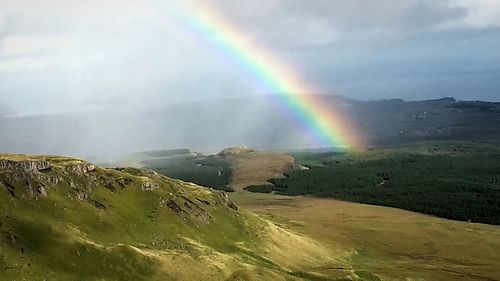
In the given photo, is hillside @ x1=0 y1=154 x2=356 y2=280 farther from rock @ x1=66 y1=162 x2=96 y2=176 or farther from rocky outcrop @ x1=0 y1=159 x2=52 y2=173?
rock @ x1=66 y1=162 x2=96 y2=176

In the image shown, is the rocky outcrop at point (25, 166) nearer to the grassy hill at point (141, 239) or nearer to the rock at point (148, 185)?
the grassy hill at point (141, 239)

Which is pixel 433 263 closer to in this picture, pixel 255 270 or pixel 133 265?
pixel 255 270

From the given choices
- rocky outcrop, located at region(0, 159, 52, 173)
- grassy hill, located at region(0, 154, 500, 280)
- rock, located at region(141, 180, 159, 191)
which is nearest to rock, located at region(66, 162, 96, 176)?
grassy hill, located at region(0, 154, 500, 280)

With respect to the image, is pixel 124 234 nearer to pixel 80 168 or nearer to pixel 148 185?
pixel 80 168

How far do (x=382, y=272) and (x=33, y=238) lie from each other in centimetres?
10470

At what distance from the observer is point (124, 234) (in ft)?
436

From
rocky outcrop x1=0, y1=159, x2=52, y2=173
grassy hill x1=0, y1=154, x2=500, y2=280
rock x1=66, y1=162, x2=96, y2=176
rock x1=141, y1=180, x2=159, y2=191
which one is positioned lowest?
grassy hill x1=0, y1=154, x2=500, y2=280

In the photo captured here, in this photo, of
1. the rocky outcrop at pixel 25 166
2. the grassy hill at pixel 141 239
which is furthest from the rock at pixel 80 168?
the rocky outcrop at pixel 25 166

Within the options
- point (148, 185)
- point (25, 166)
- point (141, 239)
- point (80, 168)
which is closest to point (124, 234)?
point (141, 239)

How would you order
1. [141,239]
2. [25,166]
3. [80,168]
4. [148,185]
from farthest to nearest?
[148,185] < [80,168] < [25,166] < [141,239]

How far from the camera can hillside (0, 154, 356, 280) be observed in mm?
108562

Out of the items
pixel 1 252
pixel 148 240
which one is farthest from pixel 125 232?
pixel 1 252

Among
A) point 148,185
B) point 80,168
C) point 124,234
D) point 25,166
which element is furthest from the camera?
point 148,185

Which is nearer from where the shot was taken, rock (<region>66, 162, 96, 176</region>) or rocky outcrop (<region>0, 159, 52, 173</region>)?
rocky outcrop (<region>0, 159, 52, 173</region>)
